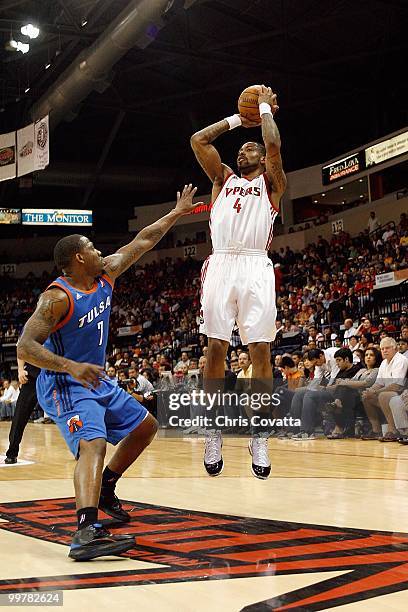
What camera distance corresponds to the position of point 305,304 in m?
18.7

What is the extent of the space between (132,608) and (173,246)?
29621 millimetres

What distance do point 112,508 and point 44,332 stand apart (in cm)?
120

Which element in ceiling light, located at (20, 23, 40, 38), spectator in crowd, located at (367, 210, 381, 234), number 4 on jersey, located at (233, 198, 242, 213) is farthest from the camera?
spectator in crowd, located at (367, 210, 381, 234)

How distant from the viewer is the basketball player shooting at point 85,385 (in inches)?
129

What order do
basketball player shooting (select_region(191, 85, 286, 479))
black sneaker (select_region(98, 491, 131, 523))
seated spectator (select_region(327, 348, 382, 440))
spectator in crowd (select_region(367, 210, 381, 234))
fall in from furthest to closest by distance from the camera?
spectator in crowd (select_region(367, 210, 381, 234)), seated spectator (select_region(327, 348, 382, 440)), basketball player shooting (select_region(191, 85, 286, 479)), black sneaker (select_region(98, 491, 131, 523))

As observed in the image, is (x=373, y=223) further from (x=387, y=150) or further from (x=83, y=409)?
(x=83, y=409)

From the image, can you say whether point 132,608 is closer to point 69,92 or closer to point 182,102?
point 69,92

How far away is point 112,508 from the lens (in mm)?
4074

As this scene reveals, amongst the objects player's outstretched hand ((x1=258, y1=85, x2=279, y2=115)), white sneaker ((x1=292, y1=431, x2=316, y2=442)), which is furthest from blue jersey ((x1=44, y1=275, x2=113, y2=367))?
white sneaker ((x1=292, y1=431, x2=316, y2=442))

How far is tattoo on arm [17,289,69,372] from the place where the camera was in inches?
131

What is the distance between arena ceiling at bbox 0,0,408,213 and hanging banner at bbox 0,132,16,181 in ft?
7.34

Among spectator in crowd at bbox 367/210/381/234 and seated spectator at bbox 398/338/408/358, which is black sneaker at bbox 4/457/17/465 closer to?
seated spectator at bbox 398/338/408/358

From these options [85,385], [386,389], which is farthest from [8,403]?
[85,385]

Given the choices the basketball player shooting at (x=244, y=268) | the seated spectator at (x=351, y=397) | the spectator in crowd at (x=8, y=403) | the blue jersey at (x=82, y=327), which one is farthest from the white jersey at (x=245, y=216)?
the spectator in crowd at (x=8, y=403)
